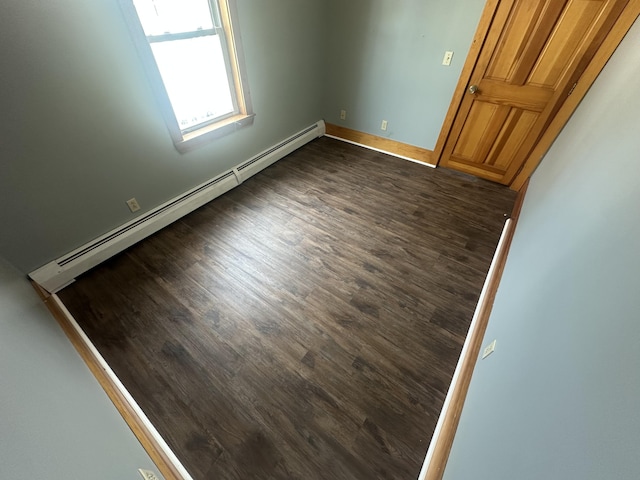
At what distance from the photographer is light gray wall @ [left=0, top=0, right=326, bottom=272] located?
1.30 meters

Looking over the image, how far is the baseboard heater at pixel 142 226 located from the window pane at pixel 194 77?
0.53 meters

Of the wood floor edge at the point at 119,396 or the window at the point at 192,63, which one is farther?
the window at the point at 192,63

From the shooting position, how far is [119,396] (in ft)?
4.25

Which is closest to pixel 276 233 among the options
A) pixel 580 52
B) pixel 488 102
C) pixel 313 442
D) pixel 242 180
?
pixel 242 180

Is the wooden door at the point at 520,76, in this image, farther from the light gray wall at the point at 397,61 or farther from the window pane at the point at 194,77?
the window pane at the point at 194,77

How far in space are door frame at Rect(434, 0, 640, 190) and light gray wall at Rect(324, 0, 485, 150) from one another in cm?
6

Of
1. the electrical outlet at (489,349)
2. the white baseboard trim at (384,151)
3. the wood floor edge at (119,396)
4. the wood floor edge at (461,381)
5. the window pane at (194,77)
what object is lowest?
the wood floor edge at (119,396)

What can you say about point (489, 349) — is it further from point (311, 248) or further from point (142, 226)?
point (142, 226)

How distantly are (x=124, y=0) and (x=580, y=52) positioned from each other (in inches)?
118

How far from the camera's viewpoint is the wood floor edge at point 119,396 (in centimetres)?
112

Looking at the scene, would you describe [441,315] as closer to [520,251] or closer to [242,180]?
[520,251]

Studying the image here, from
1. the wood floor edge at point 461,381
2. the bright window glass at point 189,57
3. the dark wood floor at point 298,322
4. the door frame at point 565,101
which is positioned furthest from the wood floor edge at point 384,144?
the bright window glass at point 189,57

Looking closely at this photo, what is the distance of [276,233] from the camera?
7.07 feet

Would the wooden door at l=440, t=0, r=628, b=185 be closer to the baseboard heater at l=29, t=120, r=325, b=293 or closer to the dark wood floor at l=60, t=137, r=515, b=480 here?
the dark wood floor at l=60, t=137, r=515, b=480
